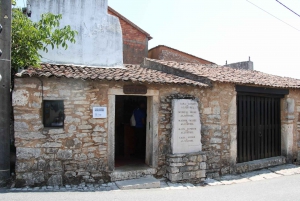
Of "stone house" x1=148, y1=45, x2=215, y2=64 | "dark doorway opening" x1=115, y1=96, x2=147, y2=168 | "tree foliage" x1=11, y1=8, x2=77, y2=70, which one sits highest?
"stone house" x1=148, y1=45, x2=215, y2=64

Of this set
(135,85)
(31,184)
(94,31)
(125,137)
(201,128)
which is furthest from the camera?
(125,137)

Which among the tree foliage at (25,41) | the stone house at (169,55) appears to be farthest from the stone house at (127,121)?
the stone house at (169,55)

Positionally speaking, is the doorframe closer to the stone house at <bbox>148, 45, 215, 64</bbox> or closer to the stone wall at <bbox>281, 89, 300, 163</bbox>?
the stone wall at <bbox>281, 89, 300, 163</bbox>

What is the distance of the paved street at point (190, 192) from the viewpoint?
17.3 feet

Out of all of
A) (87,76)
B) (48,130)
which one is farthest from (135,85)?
(48,130)

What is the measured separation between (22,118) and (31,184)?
1.46 metres

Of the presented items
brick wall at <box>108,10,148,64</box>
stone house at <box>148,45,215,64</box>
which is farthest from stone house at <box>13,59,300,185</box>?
stone house at <box>148,45,215,64</box>

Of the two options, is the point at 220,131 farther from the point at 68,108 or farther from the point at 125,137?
the point at 68,108

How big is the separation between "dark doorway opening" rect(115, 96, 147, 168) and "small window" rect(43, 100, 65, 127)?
8.96 ft

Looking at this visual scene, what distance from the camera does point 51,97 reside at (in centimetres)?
598

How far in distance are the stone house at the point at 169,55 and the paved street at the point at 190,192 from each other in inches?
405

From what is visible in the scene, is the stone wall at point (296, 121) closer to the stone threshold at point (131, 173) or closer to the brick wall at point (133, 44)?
the stone threshold at point (131, 173)

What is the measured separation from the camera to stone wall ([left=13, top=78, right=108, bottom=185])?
5.76m

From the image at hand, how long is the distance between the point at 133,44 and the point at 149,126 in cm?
985
